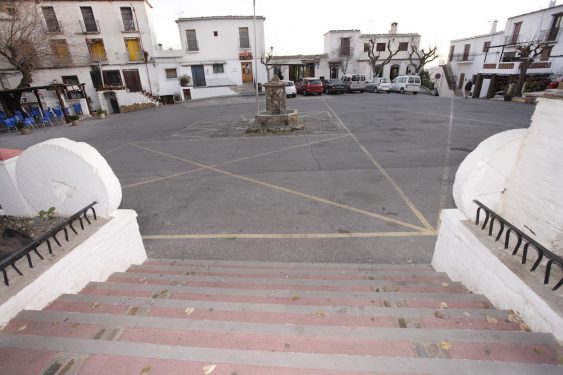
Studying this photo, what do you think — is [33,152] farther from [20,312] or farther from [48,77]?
[48,77]

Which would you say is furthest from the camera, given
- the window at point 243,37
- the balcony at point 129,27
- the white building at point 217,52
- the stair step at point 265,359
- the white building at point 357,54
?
the white building at point 357,54

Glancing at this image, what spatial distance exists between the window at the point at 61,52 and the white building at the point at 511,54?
4184 centimetres

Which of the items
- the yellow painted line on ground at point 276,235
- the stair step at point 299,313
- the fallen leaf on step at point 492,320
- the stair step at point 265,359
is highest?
the stair step at point 265,359

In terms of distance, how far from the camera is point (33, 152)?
3482mm

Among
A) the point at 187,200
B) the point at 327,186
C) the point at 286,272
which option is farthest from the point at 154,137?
the point at 286,272

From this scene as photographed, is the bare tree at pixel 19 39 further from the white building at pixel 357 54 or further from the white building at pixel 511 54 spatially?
the white building at pixel 511 54

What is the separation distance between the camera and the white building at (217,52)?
32.3m

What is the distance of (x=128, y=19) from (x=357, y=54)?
98.6 feet

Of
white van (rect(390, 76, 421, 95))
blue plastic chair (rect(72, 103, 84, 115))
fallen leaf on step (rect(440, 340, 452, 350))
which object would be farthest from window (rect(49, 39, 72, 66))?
fallen leaf on step (rect(440, 340, 452, 350))

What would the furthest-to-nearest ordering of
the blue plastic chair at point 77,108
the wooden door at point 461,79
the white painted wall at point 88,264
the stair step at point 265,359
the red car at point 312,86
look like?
the wooden door at point 461,79, the red car at point 312,86, the blue plastic chair at point 77,108, the white painted wall at point 88,264, the stair step at point 265,359

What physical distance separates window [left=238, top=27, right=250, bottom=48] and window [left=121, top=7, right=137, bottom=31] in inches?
445

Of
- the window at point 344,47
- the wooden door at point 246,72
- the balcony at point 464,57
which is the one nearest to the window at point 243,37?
the wooden door at point 246,72

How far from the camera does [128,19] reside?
93.9ft

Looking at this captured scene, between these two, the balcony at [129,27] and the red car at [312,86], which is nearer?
the balcony at [129,27]
